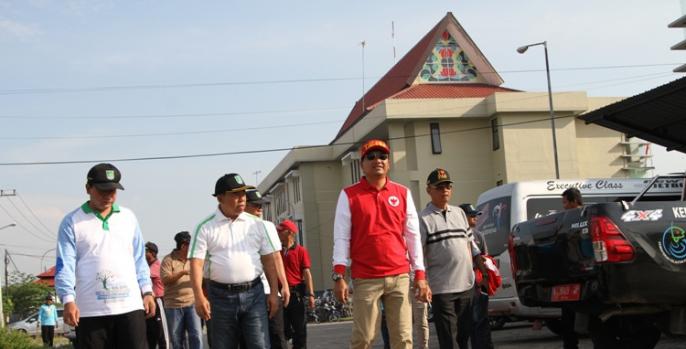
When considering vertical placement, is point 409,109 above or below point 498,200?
above

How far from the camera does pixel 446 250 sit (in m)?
8.64

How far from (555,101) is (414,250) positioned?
129 feet

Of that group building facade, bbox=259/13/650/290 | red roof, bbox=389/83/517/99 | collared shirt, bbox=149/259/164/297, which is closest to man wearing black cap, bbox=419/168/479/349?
collared shirt, bbox=149/259/164/297

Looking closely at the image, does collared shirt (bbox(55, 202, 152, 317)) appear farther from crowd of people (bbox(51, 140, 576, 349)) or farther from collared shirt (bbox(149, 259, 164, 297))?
collared shirt (bbox(149, 259, 164, 297))

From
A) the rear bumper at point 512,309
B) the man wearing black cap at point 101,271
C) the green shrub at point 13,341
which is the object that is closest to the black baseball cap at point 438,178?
the man wearing black cap at point 101,271

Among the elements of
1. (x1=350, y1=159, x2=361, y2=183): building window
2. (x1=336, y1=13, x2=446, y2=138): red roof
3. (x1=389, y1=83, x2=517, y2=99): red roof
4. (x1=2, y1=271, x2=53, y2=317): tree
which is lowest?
(x1=2, y1=271, x2=53, y2=317): tree

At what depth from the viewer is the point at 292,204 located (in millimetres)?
62844

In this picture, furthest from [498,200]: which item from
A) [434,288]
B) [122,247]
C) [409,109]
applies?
[409,109]

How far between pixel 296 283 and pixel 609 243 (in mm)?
5404

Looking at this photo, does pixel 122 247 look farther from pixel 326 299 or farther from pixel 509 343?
pixel 326 299

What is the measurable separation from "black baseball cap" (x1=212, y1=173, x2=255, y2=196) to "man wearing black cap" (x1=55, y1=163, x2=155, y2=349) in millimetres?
873

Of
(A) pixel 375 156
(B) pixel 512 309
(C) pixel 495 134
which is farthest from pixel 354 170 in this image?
(A) pixel 375 156

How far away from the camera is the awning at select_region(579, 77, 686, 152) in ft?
40.3

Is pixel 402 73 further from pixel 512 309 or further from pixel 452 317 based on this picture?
pixel 452 317
